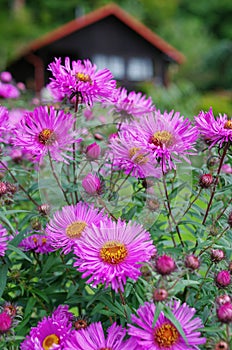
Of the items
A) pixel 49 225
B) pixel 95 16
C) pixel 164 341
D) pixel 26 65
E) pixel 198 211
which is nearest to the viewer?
pixel 164 341

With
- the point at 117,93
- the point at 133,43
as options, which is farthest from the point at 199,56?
the point at 117,93

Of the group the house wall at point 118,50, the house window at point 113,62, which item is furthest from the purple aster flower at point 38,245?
the house window at point 113,62

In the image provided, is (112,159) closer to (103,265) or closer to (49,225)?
(49,225)

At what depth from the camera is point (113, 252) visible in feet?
2.81

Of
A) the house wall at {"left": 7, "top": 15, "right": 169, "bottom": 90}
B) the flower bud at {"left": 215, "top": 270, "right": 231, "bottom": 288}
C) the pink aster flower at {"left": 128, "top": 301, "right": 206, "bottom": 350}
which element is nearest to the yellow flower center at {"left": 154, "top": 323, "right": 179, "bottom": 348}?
the pink aster flower at {"left": 128, "top": 301, "right": 206, "bottom": 350}

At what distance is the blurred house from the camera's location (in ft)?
47.7

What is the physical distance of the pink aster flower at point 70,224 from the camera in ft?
3.06

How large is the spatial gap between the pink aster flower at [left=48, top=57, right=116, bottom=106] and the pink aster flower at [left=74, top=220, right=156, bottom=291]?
241 millimetres

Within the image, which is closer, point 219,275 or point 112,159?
point 219,275

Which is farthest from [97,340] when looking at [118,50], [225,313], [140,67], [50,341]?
[118,50]

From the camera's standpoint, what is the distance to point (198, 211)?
1.12m

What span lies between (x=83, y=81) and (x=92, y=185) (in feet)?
0.59

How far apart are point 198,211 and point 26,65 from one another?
15148mm

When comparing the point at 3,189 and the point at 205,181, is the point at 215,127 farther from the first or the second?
the point at 3,189
